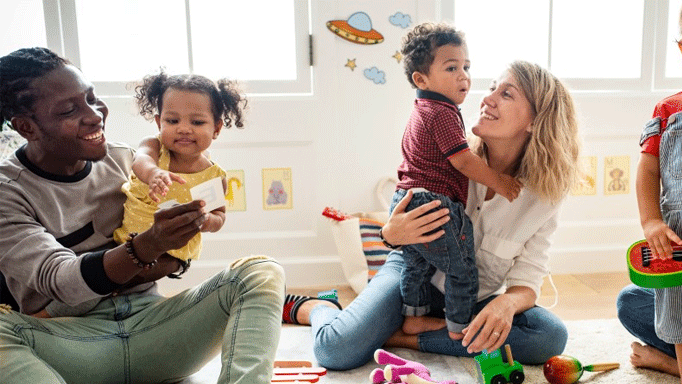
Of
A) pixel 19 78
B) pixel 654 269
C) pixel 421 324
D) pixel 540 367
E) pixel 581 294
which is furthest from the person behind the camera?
pixel 581 294

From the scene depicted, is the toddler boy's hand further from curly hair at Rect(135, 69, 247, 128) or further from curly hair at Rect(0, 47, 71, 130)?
curly hair at Rect(0, 47, 71, 130)

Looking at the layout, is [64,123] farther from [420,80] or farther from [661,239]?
[661,239]

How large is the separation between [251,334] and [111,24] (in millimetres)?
1735

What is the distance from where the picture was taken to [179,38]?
2.59 m

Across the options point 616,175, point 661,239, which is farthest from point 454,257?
point 616,175

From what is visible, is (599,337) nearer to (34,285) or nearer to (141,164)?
(141,164)

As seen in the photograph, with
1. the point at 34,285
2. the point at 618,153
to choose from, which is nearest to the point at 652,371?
the point at 618,153

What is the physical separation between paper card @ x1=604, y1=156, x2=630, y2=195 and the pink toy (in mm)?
1600

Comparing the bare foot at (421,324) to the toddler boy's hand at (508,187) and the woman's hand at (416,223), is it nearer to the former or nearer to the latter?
the woman's hand at (416,223)

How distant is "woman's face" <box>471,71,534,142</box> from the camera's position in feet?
5.64

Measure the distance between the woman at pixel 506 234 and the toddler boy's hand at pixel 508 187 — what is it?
0.03 metres

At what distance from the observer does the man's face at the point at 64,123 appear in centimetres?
137

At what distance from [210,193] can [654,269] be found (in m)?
1.02

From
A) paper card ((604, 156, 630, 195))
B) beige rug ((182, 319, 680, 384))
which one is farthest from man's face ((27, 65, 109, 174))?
paper card ((604, 156, 630, 195))
